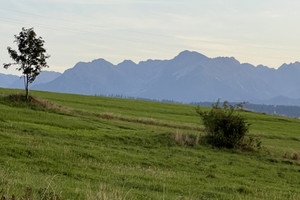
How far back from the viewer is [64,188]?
13.2 metres

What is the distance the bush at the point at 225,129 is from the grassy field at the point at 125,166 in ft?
5.47

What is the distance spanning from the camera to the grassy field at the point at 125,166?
45.7ft

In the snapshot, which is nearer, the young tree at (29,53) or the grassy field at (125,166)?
the grassy field at (125,166)

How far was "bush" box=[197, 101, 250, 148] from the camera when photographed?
132 ft

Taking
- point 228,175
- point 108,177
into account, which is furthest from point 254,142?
point 108,177

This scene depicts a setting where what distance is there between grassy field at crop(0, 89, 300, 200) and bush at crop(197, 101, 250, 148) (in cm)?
167

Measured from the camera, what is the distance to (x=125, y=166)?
75.8 ft

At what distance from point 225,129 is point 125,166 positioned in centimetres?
1960

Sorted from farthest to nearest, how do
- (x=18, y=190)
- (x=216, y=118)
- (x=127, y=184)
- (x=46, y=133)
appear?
(x=216, y=118), (x=46, y=133), (x=127, y=184), (x=18, y=190)

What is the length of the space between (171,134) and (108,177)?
22.1 meters

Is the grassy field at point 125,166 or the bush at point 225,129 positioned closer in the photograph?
the grassy field at point 125,166

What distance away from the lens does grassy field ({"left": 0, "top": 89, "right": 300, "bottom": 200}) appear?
1392 centimetres

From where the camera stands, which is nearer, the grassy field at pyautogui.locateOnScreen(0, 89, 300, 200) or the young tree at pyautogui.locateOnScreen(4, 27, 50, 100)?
the grassy field at pyautogui.locateOnScreen(0, 89, 300, 200)

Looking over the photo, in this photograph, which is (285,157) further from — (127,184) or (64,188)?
(64,188)
